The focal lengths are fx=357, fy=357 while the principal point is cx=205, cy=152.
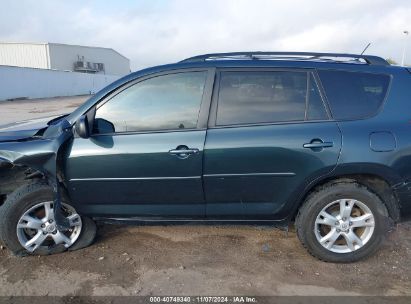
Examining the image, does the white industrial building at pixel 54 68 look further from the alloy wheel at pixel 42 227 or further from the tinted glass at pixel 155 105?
the tinted glass at pixel 155 105

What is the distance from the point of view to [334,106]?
3125 millimetres

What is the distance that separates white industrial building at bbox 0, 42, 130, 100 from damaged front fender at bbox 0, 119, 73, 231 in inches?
1039

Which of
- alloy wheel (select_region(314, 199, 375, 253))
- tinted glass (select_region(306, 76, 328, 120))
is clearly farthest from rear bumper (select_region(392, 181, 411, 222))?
tinted glass (select_region(306, 76, 328, 120))

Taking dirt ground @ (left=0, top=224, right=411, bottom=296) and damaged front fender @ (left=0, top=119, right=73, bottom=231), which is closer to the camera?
dirt ground @ (left=0, top=224, right=411, bottom=296)

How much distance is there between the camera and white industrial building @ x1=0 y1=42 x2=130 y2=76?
4478 centimetres

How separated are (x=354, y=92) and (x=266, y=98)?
2.58 feet

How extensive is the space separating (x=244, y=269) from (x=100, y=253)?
55.4 inches

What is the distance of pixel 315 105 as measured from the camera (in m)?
3.12

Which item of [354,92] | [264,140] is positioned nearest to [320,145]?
[264,140]

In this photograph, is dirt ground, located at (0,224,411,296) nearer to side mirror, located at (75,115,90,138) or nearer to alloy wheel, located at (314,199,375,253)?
alloy wheel, located at (314,199,375,253)

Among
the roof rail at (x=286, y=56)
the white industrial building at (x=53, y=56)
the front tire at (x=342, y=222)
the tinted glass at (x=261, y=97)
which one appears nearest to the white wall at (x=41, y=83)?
the white industrial building at (x=53, y=56)

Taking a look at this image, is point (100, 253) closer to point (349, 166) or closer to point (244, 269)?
point (244, 269)

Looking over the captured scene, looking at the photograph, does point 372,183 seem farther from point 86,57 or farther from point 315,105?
point 86,57

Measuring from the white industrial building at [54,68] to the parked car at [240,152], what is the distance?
26.7 meters
